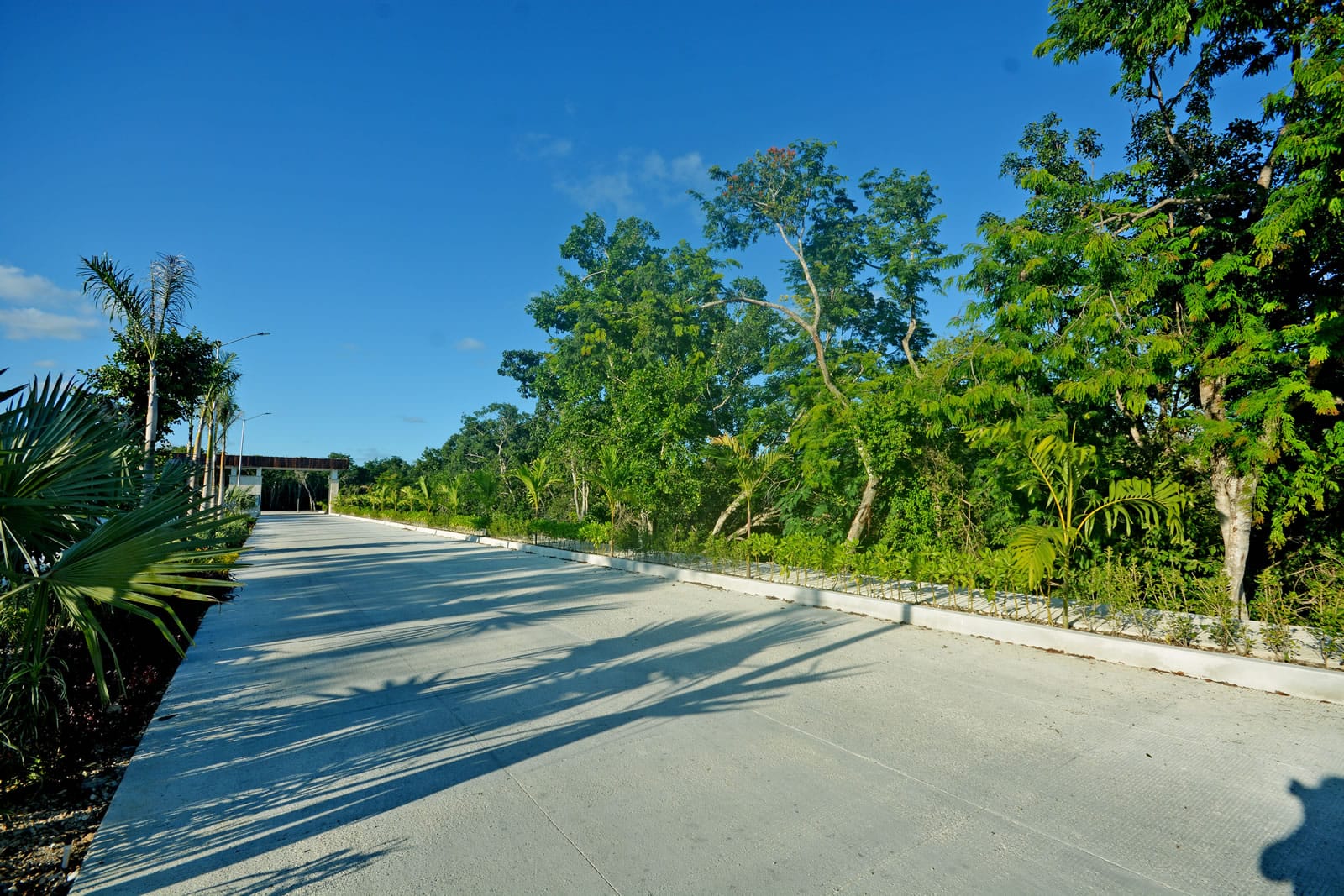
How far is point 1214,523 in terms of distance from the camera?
29.5ft

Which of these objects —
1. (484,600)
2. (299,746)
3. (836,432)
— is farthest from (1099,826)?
(836,432)

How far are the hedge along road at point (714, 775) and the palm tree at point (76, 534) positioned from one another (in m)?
1.14

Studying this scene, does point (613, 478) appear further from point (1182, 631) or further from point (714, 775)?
point (714, 775)

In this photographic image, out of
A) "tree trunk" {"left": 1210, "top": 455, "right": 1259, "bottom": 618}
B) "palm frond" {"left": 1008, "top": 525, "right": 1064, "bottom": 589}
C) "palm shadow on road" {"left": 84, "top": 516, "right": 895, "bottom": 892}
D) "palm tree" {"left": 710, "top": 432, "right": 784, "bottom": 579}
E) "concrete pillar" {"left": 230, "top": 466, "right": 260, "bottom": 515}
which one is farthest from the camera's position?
"concrete pillar" {"left": 230, "top": 466, "right": 260, "bottom": 515}

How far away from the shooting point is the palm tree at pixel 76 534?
9.43 feet

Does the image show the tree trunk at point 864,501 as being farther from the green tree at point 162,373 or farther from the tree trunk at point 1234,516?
the green tree at point 162,373

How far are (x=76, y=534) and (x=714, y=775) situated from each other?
3.89 m

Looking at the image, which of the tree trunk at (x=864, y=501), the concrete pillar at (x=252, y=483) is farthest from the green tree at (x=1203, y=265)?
the concrete pillar at (x=252, y=483)

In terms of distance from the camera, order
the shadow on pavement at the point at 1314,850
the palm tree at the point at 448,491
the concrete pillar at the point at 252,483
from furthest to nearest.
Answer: the concrete pillar at the point at 252,483
the palm tree at the point at 448,491
the shadow on pavement at the point at 1314,850

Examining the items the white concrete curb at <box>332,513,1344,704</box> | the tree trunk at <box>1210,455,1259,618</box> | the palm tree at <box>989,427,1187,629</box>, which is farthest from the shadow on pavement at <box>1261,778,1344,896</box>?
the tree trunk at <box>1210,455,1259,618</box>

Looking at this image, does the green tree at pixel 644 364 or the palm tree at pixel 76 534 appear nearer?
the palm tree at pixel 76 534

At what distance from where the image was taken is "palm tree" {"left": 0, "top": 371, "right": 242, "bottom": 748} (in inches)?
113

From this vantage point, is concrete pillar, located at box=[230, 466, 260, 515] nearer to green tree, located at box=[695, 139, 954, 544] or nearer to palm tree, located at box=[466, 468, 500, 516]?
palm tree, located at box=[466, 468, 500, 516]

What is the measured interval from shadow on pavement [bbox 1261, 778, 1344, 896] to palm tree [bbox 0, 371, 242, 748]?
15.5ft
